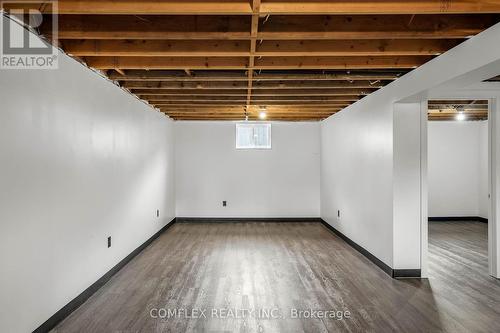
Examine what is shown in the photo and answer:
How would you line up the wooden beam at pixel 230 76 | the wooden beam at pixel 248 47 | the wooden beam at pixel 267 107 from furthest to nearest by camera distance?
the wooden beam at pixel 267 107, the wooden beam at pixel 230 76, the wooden beam at pixel 248 47

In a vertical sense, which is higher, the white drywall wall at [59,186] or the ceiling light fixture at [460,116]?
the ceiling light fixture at [460,116]

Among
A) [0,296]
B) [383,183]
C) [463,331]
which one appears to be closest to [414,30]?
[383,183]

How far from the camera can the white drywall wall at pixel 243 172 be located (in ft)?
23.3

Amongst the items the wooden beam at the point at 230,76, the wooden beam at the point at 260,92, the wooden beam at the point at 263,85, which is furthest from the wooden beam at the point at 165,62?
the wooden beam at the point at 260,92

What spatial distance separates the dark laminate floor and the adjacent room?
2 centimetres

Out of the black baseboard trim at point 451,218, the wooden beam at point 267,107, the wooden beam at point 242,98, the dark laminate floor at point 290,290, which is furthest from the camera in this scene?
the black baseboard trim at point 451,218

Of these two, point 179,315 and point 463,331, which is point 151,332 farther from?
point 463,331

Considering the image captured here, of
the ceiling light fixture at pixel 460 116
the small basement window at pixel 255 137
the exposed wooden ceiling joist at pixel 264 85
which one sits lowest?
the small basement window at pixel 255 137

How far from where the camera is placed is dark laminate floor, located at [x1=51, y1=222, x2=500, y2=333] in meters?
2.52

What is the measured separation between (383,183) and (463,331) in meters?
1.80

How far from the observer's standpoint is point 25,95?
221 centimetres

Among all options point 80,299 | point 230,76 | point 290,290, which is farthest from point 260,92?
point 80,299

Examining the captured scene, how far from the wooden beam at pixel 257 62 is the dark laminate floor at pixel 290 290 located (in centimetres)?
235

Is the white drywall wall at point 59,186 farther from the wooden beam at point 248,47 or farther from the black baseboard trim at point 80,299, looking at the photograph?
the wooden beam at point 248,47
